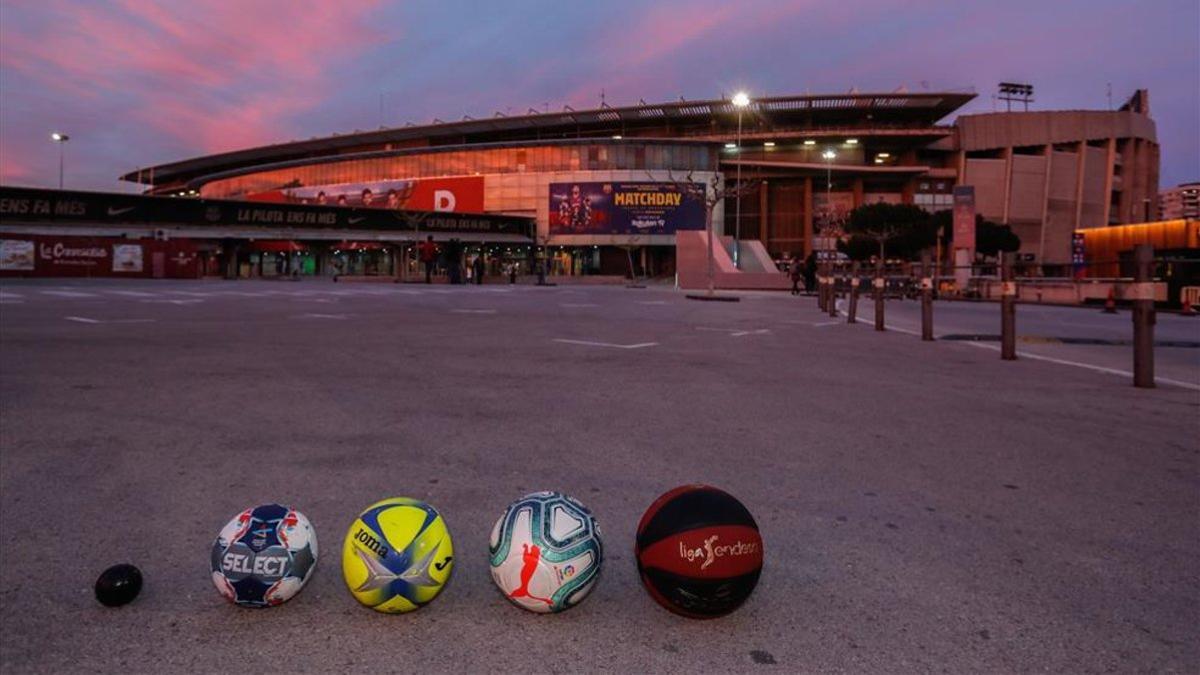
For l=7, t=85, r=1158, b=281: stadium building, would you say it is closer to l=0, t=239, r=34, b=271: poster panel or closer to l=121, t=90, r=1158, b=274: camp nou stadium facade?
l=121, t=90, r=1158, b=274: camp nou stadium facade

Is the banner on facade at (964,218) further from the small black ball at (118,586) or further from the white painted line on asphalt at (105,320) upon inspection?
the small black ball at (118,586)

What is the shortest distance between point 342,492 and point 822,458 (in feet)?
9.19

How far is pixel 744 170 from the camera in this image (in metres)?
89.8

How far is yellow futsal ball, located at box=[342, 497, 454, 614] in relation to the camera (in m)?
2.47

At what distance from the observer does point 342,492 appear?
3.91 m

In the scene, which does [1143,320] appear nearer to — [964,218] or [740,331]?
[740,331]

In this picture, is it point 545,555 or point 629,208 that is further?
point 629,208

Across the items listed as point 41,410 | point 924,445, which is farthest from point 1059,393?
point 41,410

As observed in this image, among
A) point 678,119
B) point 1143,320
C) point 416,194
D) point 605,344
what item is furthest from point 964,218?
point 416,194

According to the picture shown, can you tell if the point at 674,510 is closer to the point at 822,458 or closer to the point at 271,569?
the point at 271,569

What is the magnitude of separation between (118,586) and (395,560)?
0.97 m

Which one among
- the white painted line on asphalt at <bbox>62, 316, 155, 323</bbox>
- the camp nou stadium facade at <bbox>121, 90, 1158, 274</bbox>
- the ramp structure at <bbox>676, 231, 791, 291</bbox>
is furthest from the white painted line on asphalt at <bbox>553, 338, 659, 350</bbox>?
the camp nou stadium facade at <bbox>121, 90, 1158, 274</bbox>

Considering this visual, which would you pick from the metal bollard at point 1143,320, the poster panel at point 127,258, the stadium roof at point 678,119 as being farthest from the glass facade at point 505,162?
the metal bollard at point 1143,320

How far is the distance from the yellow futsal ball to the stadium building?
76974 mm
